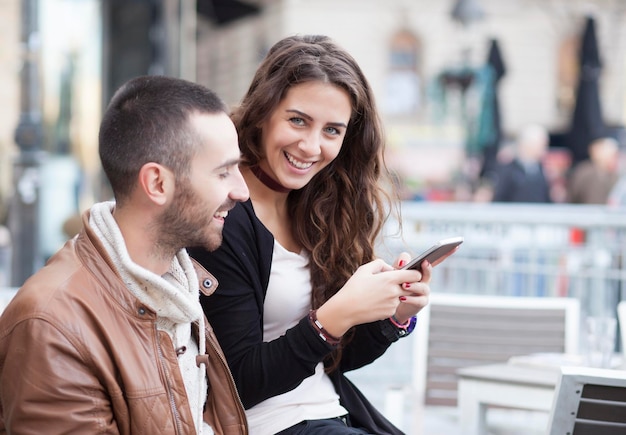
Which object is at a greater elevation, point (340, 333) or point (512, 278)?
point (340, 333)

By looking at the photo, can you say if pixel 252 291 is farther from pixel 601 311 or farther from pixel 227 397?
pixel 601 311

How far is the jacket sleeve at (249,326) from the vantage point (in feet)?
8.36

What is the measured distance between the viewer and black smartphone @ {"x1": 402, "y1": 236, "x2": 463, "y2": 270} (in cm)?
259

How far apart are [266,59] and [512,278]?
4720 millimetres

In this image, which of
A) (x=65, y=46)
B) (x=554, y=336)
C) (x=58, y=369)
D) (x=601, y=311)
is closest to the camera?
(x=58, y=369)

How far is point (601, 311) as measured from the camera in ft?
22.3

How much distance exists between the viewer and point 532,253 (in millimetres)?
7238

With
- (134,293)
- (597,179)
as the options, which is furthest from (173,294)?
(597,179)

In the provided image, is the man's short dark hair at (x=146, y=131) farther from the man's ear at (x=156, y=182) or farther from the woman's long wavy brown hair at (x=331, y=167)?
the woman's long wavy brown hair at (x=331, y=167)

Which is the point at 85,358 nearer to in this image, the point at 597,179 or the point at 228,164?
the point at 228,164

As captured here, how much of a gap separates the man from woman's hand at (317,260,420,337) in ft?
1.15

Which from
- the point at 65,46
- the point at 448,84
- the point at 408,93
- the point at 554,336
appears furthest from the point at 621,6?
the point at 554,336

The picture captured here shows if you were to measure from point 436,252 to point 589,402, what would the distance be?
56cm

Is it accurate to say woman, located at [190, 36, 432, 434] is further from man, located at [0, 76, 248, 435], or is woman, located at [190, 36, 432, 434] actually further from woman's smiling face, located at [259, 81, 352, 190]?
man, located at [0, 76, 248, 435]
